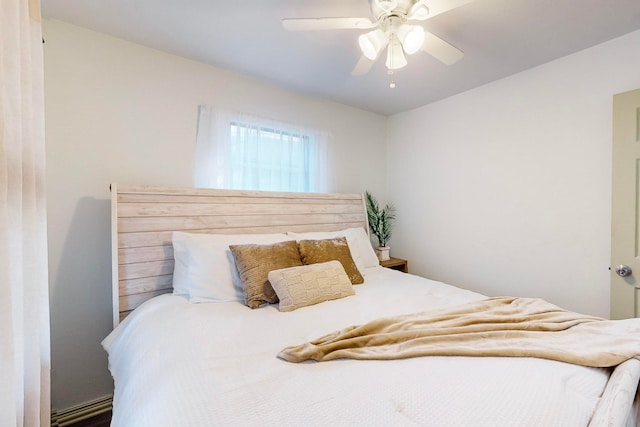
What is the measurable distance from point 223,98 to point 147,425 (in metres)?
2.26

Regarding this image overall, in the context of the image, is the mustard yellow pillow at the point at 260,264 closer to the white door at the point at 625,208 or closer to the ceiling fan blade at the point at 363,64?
the ceiling fan blade at the point at 363,64

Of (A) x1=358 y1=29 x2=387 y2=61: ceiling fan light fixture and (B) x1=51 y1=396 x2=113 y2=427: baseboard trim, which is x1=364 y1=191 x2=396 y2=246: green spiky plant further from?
(B) x1=51 y1=396 x2=113 y2=427: baseboard trim

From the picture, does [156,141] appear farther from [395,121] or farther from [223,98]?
[395,121]

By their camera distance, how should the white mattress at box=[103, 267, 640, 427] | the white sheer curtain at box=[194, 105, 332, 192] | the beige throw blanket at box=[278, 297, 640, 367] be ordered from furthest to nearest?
the white sheer curtain at box=[194, 105, 332, 192]
the beige throw blanket at box=[278, 297, 640, 367]
the white mattress at box=[103, 267, 640, 427]

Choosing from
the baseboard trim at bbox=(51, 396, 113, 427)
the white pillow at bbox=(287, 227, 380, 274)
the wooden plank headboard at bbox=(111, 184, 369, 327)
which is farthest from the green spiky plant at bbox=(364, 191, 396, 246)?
the baseboard trim at bbox=(51, 396, 113, 427)

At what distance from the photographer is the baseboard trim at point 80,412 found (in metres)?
1.75

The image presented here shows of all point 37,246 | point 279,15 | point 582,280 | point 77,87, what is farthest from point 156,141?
point 582,280

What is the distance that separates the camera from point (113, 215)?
1.78m

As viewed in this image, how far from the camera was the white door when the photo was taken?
174cm

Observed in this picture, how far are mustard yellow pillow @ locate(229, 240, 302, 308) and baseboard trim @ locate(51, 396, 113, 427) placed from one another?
50.2 inches

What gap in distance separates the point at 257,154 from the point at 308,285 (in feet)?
4.49

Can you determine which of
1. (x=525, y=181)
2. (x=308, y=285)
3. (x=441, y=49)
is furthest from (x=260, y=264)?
(x=525, y=181)

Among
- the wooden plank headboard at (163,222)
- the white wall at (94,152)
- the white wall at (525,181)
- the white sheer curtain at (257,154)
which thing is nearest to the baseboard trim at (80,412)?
the white wall at (94,152)

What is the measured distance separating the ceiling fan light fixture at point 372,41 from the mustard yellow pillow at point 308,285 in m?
1.25
